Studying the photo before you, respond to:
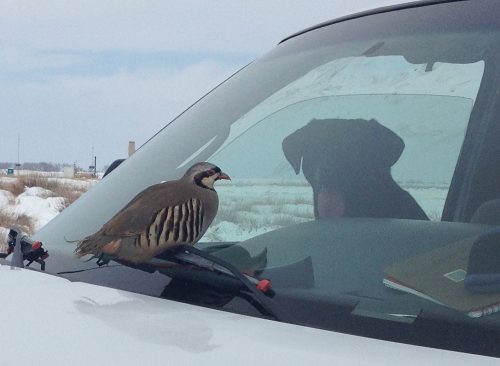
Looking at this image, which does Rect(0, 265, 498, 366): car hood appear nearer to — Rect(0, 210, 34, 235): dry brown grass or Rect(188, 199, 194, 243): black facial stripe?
Rect(188, 199, 194, 243): black facial stripe

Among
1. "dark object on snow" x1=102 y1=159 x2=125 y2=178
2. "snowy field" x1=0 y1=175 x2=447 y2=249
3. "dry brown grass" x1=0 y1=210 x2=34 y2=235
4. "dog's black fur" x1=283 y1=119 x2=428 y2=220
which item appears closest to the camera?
"dog's black fur" x1=283 y1=119 x2=428 y2=220

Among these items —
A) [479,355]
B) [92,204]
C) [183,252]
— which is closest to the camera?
[479,355]

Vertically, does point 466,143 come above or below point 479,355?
above

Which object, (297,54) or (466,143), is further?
(297,54)

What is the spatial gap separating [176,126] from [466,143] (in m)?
0.75

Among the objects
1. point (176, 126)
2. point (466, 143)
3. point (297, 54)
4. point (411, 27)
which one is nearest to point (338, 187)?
point (466, 143)

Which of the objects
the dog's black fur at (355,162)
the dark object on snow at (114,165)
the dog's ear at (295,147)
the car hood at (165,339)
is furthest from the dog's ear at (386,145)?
the dark object on snow at (114,165)

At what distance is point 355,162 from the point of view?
146 cm

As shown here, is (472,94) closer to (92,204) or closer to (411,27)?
(411,27)

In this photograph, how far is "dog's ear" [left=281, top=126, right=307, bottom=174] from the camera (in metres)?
1.55

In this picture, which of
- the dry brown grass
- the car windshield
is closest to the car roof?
the car windshield

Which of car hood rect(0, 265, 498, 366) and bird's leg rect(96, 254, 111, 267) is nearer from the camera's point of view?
car hood rect(0, 265, 498, 366)

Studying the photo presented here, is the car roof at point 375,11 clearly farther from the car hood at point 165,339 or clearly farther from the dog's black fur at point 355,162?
the car hood at point 165,339

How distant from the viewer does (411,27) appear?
5.22ft
